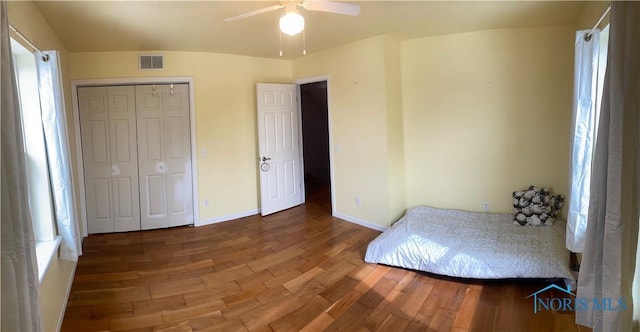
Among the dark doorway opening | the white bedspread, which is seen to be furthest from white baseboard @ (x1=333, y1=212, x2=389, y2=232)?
the dark doorway opening

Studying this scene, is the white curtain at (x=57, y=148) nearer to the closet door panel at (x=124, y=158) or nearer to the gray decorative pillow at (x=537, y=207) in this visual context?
the closet door panel at (x=124, y=158)

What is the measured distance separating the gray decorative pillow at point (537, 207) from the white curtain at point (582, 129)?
1.13 metres

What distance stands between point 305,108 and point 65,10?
493 cm

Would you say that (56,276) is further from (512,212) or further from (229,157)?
(512,212)

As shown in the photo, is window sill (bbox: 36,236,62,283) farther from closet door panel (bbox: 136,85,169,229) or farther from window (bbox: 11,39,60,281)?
closet door panel (bbox: 136,85,169,229)

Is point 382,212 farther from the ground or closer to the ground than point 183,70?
closer to the ground

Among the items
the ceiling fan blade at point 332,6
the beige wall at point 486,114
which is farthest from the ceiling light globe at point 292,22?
the beige wall at point 486,114

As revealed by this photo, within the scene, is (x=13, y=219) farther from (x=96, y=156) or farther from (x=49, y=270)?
(x=96, y=156)

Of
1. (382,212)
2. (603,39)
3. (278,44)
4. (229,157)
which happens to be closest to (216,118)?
(229,157)

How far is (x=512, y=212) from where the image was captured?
3.68 metres

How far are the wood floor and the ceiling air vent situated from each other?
2.22 metres

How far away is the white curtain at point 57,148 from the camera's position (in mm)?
2318

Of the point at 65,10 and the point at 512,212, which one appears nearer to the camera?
the point at 65,10

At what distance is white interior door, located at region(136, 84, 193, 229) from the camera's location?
4.21 m
